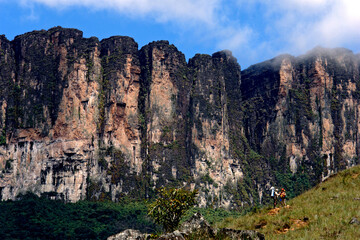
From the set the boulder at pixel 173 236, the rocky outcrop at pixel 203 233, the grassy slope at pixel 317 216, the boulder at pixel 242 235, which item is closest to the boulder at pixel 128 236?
the rocky outcrop at pixel 203 233

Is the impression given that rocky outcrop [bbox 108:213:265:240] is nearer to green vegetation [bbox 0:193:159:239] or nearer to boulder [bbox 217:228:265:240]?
boulder [bbox 217:228:265:240]

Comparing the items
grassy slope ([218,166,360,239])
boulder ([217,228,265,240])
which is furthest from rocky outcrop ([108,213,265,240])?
grassy slope ([218,166,360,239])

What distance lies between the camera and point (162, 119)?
140 m

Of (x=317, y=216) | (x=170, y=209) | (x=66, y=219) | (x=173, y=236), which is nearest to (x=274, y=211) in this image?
(x=317, y=216)

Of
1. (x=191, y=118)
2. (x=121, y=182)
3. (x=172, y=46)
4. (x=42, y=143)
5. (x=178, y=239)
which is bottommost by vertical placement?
(x=178, y=239)

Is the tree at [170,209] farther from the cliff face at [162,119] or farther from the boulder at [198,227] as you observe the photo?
the cliff face at [162,119]

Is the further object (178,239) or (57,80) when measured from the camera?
(57,80)

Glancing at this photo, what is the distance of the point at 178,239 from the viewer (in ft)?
56.8

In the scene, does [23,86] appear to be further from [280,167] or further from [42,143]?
[280,167]

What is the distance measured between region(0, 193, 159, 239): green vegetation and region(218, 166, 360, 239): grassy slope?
7213cm

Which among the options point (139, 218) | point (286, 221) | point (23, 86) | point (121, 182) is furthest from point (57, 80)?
point (286, 221)

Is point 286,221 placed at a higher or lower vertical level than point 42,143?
lower

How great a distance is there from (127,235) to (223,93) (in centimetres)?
13590

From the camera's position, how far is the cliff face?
12438cm
